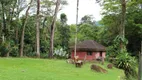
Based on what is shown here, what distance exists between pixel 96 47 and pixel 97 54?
1073 millimetres

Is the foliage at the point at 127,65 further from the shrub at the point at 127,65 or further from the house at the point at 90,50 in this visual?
the house at the point at 90,50

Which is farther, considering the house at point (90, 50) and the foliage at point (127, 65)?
the house at point (90, 50)

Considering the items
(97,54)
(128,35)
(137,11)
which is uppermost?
(137,11)

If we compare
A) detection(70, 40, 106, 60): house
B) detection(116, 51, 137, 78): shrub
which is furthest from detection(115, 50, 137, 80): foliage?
detection(70, 40, 106, 60): house

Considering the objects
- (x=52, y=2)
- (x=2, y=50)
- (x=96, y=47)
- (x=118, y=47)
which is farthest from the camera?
(x=52, y=2)

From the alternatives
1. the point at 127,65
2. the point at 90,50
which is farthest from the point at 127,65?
the point at 90,50

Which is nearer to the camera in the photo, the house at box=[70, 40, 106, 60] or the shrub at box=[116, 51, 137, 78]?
the shrub at box=[116, 51, 137, 78]

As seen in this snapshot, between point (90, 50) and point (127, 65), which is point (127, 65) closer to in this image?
point (127, 65)

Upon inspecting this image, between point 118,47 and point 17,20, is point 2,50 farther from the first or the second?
point 118,47

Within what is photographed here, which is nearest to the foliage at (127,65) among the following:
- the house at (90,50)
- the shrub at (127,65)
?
the shrub at (127,65)

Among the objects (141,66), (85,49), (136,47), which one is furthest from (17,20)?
(141,66)

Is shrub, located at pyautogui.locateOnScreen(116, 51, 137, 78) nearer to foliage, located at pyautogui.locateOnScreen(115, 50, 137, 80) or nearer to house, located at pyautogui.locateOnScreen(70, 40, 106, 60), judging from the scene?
foliage, located at pyautogui.locateOnScreen(115, 50, 137, 80)

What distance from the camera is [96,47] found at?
34906mm

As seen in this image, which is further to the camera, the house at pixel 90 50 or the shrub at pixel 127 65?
the house at pixel 90 50
